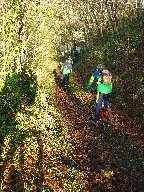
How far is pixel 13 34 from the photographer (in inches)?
448

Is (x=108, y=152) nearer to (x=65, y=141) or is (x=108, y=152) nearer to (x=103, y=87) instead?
(x=65, y=141)

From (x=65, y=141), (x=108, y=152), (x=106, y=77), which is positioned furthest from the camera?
(x=106, y=77)

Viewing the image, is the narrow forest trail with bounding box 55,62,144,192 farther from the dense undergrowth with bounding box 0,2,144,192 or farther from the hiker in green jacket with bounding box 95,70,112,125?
the hiker in green jacket with bounding box 95,70,112,125

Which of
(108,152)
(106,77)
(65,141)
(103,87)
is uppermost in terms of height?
(106,77)

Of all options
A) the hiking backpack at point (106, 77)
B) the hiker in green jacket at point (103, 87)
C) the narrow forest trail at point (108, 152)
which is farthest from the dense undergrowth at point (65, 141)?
the hiking backpack at point (106, 77)

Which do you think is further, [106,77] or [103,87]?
[103,87]

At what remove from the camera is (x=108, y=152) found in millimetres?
9133

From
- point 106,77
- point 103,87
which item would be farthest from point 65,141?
point 106,77

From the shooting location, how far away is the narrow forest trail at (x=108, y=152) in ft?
24.7

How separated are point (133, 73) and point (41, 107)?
723 cm

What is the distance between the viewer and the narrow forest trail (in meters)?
7.52

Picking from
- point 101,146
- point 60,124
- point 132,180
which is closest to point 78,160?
point 101,146

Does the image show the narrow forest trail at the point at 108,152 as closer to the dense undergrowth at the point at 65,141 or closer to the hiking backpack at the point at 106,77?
the dense undergrowth at the point at 65,141

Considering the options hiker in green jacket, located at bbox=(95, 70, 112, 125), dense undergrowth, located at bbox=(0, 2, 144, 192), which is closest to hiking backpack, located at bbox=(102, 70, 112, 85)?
hiker in green jacket, located at bbox=(95, 70, 112, 125)
